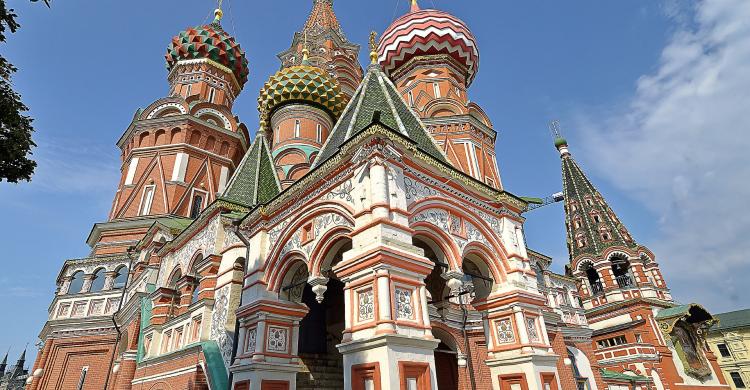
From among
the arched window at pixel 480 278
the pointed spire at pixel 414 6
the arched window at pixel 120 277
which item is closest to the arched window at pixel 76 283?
the arched window at pixel 120 277

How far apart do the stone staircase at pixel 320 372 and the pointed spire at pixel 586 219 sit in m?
24.5

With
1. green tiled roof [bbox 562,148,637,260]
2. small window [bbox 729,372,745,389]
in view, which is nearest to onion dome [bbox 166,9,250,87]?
green tiled roof [bbox 562,148,637,260]

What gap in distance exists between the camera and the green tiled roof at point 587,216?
28.7m

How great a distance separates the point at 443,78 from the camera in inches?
810

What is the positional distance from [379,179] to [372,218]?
62 cm

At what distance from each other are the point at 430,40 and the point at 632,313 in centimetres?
2014

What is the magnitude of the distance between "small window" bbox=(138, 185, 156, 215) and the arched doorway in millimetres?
11740

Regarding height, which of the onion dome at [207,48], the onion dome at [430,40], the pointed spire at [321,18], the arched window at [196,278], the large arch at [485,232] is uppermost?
the pointed spire at [321,18]

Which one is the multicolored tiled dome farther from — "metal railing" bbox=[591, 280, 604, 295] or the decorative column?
"metal railing" bbox=[591, 280, 604, 295]

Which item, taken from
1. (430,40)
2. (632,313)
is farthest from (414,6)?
(632,313)

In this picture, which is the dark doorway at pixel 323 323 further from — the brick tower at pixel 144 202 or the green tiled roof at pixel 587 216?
the green tiled roof at pixel 587 216

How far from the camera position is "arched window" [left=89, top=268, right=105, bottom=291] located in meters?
15.5

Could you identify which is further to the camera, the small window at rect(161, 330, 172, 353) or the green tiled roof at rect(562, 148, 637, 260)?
the green tiled roof at rect(562, 148, 637, 260)

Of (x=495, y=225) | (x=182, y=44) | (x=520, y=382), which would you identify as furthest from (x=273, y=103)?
(x=520, y=382)
